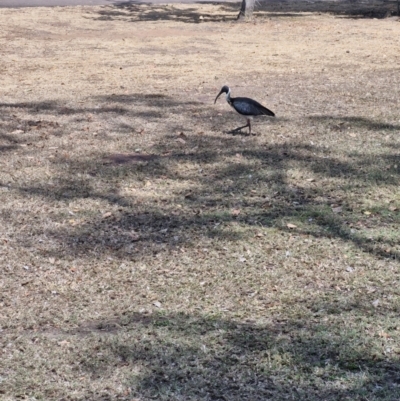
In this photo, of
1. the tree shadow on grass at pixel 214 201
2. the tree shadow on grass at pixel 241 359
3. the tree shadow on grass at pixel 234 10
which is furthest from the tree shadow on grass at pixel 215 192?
the tree shadow on grass at pixel 234 10

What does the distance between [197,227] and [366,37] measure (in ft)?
37.5

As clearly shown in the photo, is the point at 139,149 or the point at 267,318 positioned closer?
the point at 267,318

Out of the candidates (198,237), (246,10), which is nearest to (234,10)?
(246,10)

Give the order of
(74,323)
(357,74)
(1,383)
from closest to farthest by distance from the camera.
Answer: (1,383) → (74,323) → (357,74)

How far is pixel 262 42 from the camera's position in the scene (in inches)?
650

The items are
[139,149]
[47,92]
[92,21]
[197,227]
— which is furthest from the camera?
[92,21]

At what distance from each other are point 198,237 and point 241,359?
185 cm

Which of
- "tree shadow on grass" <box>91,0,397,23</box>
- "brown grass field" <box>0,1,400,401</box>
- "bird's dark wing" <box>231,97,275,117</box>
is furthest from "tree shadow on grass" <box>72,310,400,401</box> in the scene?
"tree shadow on grass" <box>91,0,397,23</box>

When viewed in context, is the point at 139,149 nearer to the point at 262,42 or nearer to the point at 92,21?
the point at 262,42

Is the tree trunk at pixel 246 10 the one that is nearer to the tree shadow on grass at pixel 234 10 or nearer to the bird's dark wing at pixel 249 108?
the tree shadow on grass at pixel 234 10

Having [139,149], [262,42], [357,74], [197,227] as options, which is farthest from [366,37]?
[197,227]

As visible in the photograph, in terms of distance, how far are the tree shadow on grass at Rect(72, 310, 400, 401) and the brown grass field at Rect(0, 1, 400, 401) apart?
11 mm

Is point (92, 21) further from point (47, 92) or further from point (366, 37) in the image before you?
point (47, 92)

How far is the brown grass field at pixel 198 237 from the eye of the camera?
430 centimetres
